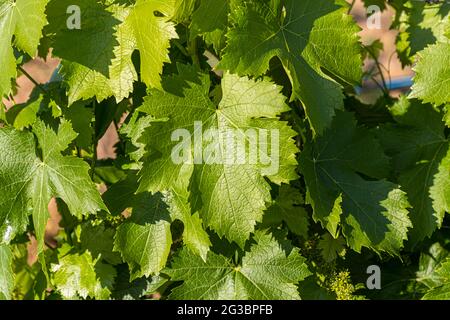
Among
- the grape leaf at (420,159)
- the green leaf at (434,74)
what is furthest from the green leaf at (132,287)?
the green leaf at (434,74)

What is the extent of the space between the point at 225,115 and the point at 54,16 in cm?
59

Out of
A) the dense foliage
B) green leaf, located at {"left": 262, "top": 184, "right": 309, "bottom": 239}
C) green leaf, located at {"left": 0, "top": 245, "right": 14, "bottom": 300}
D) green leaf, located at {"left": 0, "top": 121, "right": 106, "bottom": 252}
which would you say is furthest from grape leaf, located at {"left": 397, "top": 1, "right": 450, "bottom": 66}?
green leaf, located at {"left": 0, "top": 245, "right": 14, "bottom": 300}

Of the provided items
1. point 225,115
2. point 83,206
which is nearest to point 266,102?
point 225,115

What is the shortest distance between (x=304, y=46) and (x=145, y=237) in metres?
0.78

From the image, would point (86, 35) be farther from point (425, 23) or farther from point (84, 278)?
point (425, 23)

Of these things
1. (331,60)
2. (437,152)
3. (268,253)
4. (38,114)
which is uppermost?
(331,60)

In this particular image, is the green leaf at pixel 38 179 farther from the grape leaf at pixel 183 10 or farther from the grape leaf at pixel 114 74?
the grape leaf at pixel 183 10

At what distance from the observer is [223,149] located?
6.42 ft

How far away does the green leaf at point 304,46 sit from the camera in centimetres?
189

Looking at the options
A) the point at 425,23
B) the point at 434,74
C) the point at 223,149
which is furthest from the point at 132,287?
the point at 425,23

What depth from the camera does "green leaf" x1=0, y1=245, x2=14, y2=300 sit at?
2.36 metres

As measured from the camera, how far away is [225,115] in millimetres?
2000

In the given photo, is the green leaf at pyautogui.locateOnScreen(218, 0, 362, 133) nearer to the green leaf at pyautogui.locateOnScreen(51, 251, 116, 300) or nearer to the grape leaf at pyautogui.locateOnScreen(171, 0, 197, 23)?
the grape leaf at pyautogui.locateOnScreen(171, 0, 197, 23)
